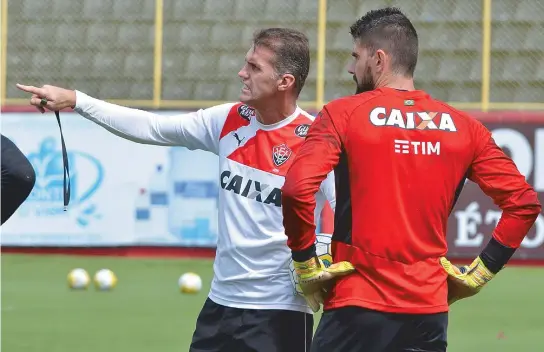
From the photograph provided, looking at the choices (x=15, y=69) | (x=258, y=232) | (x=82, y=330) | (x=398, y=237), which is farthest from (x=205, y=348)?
(x=15, y=69)

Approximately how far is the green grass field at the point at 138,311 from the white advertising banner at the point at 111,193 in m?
0.52

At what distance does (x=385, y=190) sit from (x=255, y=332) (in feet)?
4.02

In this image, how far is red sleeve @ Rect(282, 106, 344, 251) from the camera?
4.11m

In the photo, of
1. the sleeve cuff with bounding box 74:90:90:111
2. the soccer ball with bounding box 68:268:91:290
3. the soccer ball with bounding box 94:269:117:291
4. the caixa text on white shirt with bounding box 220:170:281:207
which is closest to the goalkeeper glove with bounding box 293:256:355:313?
the caixa text on white shirt with bounding box 220:170:281:207

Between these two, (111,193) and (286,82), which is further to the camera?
(111,193)

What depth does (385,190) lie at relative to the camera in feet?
13.7

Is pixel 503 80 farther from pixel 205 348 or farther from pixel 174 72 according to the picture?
pixel 205 348

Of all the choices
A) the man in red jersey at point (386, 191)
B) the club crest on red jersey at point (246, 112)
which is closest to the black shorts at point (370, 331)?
the man in red jersey at point (386, 191)

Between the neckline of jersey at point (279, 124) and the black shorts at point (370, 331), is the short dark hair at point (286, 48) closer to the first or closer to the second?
the neckline of jersey at point (279, 124)

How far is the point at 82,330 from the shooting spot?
9.29 m

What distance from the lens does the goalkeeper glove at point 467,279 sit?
4465 mm

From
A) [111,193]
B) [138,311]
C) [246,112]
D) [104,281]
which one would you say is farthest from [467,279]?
[111,193]

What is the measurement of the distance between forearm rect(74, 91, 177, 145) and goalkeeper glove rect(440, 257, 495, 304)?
156 centimetres

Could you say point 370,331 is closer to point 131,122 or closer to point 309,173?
point 309,173
